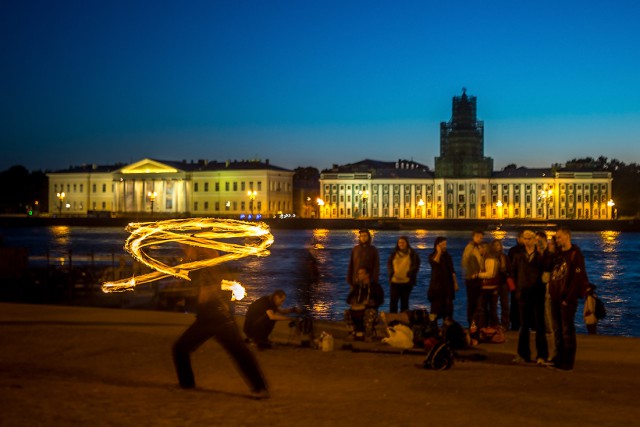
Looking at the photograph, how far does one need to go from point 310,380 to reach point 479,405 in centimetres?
189

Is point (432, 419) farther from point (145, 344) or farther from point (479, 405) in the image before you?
point (145, 344)

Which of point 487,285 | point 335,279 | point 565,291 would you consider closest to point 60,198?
point 335,279

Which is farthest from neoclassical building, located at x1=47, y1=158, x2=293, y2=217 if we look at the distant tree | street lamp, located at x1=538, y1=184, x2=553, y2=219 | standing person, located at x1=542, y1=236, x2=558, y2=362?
standing person, located at x1=542, y1=236, x2=558, y2=362

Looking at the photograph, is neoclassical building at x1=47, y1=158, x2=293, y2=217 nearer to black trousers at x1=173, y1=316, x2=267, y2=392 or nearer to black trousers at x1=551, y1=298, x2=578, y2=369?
black trousers at x1=551, y1=298, x2=578, y2=369

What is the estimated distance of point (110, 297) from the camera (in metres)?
24.8

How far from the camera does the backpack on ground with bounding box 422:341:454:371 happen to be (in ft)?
32.0

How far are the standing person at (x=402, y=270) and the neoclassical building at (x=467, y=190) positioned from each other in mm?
125037

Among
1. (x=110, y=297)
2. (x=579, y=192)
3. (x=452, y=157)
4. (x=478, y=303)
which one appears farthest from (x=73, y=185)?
(x=478, y=303)

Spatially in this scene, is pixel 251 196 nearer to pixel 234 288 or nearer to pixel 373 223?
pixel 373 223

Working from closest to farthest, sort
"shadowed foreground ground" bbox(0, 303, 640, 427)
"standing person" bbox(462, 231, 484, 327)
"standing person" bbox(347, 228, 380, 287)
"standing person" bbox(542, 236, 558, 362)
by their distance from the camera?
"shadowed foreground ground" bbox(0, 303, 640, 427) < "standing person" bbox(542, 236, 558, 362) < "standing person" bbox(347, 228, 380, 287) < "standing person" bbox(462, 231, 484, 327)

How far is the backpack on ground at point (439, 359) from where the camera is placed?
976 centimetres

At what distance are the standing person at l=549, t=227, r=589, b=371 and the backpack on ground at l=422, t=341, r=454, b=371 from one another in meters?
1.14

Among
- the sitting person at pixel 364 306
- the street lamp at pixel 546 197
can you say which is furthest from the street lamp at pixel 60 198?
the sitting person at pixel 364 306

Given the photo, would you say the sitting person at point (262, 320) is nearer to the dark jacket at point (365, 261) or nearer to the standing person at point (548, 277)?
the dark jacket at point (365, 261)
